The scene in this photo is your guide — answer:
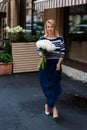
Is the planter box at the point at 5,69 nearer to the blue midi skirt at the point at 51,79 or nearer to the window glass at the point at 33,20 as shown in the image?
the window glass at the point at 33,20

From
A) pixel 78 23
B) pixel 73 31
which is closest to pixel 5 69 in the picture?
pixel 73 31

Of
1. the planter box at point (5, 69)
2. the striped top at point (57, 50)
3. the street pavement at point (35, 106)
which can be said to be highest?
the striped top at point (57, 50)

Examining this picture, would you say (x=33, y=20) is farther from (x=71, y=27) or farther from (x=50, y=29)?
(x=50, y=29)

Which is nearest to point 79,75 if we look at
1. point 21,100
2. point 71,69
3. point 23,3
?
point 71,69

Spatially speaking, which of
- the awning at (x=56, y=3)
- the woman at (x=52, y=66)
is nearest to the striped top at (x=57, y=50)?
the woman at (x=52, y=66)

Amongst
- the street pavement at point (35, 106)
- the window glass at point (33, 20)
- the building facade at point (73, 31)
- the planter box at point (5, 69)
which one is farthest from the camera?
the window glass at point (33, 20)

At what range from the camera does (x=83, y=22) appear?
36.3 ft

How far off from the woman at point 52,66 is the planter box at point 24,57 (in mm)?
5005

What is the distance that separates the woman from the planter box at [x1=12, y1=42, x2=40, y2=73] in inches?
197

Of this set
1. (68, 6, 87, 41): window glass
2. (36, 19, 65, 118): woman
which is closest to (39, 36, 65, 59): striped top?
(36, 19, 65, 118): woman

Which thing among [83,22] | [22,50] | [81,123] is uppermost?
[83,22]

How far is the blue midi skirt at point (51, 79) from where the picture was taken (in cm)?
653

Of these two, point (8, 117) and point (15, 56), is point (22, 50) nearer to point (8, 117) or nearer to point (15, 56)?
point (15, 56)

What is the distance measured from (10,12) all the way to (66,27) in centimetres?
597
